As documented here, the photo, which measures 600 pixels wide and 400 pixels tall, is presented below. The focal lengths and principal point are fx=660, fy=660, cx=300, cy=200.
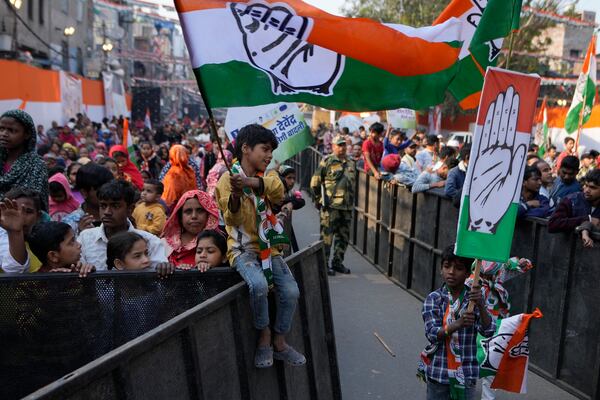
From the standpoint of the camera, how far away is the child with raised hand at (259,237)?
362cm

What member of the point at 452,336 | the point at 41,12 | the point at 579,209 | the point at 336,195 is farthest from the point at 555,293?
the point at 41,12

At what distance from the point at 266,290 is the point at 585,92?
11864 mm

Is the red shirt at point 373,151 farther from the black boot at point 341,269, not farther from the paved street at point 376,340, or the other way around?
the black boot at point 341,269

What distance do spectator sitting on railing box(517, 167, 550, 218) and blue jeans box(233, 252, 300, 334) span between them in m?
3.56

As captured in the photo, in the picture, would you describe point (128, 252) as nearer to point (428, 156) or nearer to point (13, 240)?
point (13, 240)

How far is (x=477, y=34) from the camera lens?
453 cm

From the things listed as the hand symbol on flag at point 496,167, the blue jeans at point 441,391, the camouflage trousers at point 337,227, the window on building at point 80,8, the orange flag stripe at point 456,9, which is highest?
the window on building at point 80,8

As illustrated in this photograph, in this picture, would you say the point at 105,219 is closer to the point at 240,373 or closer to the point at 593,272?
the point at 240,373

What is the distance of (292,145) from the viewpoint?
25.5ft

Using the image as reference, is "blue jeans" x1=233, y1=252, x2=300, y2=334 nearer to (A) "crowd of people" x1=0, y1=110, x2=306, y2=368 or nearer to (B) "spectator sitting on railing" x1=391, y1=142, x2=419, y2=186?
(A) "crowd of people" x1=0, y1=110, x2=306, y2=368

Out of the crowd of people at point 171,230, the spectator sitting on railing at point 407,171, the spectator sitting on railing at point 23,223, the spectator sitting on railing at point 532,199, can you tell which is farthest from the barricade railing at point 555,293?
the spectator sitting on railing at point 23,223

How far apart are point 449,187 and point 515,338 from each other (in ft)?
11.0

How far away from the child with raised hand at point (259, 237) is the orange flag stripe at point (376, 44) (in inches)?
43.8

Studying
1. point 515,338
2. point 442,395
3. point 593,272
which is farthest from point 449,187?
point 442,395
